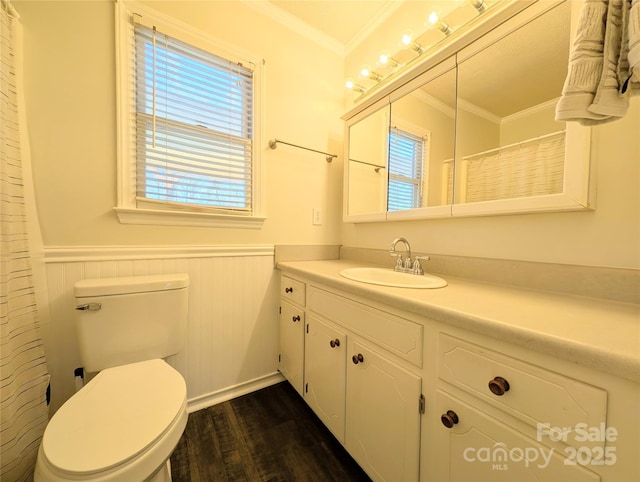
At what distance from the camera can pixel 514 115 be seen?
99cm

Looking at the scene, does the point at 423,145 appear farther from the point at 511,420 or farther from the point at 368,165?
the point at 511,420

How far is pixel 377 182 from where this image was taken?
162 centimetres

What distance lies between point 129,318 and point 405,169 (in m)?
1.62

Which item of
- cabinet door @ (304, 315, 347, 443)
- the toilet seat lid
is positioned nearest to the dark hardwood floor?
cabinet door @ (304, 315, 347, 443)

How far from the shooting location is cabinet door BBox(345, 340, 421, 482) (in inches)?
30.8

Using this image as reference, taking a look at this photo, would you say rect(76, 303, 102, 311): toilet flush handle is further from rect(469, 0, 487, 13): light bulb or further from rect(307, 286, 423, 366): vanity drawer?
rect(469, 0, 487, 13): light bulb

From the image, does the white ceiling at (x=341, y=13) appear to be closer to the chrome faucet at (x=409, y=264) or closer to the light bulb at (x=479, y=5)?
the light bulb at (x=479, y=5)

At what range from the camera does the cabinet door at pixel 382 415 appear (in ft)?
2.56

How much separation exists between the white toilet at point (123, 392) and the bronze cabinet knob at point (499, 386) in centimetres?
92

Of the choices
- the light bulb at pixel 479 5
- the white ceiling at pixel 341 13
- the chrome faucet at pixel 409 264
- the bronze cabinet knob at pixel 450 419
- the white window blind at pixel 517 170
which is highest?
the white ceiling at pixel 341 13

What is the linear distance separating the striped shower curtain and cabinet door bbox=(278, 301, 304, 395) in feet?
3.57

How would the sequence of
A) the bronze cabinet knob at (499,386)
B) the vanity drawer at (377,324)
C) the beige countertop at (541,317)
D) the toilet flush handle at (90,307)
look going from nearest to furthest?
the beige countertop at (541,317) < the bronze cabinet knob at (499,386) < the vanity drawer at (377,324) < the toilet flush handle at (90,307)

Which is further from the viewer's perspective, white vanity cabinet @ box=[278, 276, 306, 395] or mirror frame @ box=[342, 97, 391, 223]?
mirror frame @ box=[342, 97, 391, 223]

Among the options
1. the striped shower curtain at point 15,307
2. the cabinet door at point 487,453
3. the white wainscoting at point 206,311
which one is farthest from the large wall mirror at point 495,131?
the striped shower curtain at point 15,307
